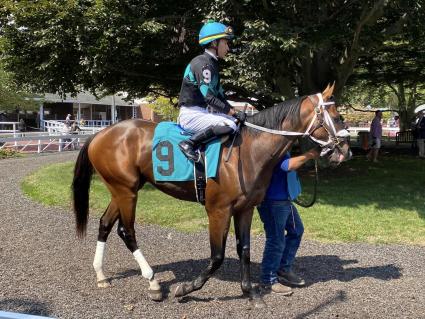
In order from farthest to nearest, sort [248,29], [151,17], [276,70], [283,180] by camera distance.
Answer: [151,17] < [276,70] < [248,29] < [283,180]

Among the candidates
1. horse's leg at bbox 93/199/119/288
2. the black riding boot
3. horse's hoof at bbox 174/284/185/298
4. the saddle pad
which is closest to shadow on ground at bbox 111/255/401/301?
horse's leg at bbox 93/199/119/288

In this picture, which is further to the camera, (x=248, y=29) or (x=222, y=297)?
(x=248, y=29)

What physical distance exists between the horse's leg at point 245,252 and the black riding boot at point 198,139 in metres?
0.78

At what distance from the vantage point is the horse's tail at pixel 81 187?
5.79m

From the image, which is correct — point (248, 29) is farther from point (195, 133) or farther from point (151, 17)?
point (195, 133)

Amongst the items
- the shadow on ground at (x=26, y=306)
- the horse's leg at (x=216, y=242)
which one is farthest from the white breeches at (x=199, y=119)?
the shadow on ground at (x=26, y=306)

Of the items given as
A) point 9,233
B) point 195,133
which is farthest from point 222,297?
A: point 9,233

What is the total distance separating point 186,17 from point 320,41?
2.91 meters

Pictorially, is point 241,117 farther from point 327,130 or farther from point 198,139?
point 327,130

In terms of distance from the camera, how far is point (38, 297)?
4820mm

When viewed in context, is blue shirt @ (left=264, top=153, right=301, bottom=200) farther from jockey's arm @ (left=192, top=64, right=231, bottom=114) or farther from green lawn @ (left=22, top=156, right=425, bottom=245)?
green lawn @ (left=22, top=156, right=425, bottom=245)

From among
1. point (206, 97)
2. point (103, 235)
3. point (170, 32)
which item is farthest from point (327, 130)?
point (170, 32)

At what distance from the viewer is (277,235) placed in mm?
5023

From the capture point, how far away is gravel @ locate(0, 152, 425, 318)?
15.0 feet
